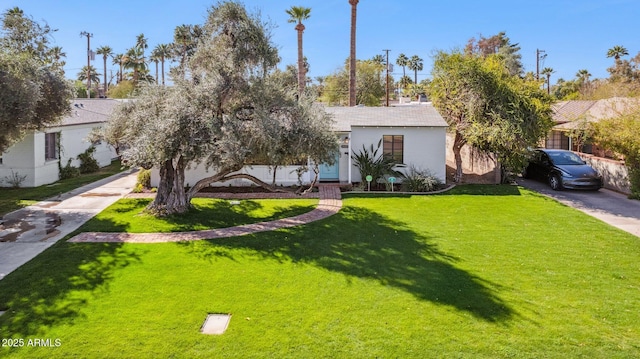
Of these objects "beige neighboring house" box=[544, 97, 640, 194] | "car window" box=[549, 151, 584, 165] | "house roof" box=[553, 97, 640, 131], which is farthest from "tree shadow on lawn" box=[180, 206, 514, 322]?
"house roof" box=[553, 97, 640, 131]

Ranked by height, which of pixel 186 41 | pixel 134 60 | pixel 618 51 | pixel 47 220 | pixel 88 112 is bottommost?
pixel 47 220

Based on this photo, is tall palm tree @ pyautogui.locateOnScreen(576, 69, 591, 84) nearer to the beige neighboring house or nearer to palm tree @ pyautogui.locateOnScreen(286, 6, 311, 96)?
the beige neighboring house

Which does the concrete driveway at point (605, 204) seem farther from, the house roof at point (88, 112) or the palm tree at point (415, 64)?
the palm tree at point (415, 64)

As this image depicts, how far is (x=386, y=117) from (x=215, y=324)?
1617cm

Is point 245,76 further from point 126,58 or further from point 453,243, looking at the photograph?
point 126,58

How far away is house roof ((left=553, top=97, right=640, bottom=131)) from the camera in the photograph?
17.8 m

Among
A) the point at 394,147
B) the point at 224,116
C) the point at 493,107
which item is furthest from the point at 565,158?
the point at 224,116

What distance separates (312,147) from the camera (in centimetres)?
1273

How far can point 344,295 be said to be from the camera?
796 centimetres

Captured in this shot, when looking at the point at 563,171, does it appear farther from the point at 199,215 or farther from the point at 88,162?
the point at 88,162

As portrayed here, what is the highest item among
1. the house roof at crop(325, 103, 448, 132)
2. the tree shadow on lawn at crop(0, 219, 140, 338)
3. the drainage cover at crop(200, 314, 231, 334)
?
the house roof at crop(325, 103, 448, 132)

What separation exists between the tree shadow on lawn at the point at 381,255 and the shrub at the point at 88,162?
1681 cm

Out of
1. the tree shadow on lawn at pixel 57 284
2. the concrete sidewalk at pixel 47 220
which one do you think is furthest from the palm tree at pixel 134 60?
the tree shadow on lawn at pixel 57 284

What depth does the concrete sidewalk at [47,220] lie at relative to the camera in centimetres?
1029
